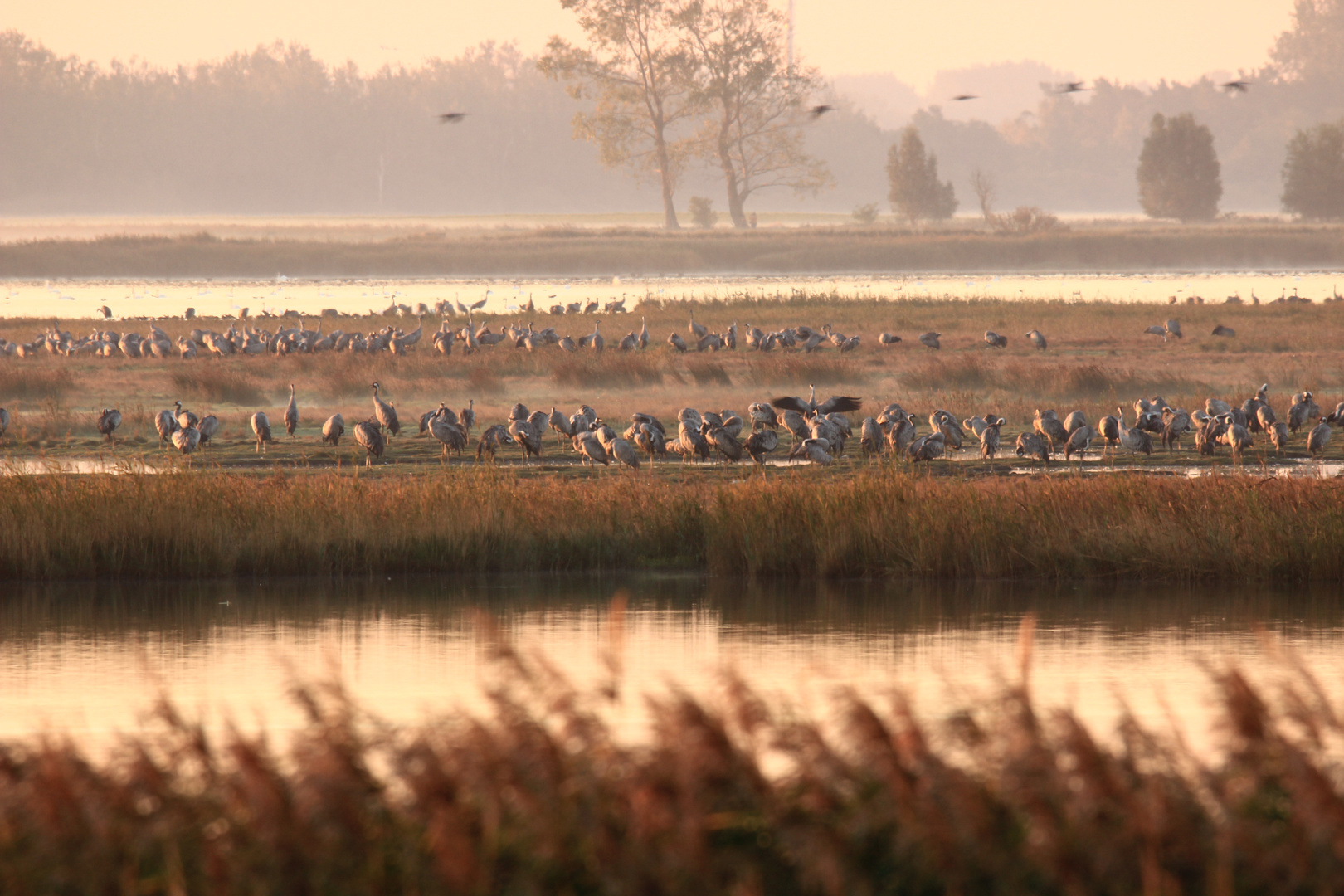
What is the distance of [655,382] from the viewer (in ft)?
112

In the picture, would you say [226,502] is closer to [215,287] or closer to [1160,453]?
[1160,453]

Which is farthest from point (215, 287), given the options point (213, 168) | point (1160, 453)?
point (213, 168)

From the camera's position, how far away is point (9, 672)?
47.6 ft

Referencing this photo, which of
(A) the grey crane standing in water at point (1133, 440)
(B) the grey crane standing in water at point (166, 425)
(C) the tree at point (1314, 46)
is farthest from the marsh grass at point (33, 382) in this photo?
(C) the tree at point (1314, 46)

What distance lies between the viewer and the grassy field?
2684 centimetres

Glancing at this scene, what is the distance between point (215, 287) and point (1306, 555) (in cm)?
6334

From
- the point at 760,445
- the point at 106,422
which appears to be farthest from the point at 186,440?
the point at 760,445

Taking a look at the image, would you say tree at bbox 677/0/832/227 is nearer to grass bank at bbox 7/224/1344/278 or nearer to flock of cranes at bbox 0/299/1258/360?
grass bank at bbox 7/224/1344/278

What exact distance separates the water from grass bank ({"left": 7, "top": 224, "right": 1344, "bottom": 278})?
5.44 ft

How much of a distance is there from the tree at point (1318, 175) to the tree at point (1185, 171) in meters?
5.20

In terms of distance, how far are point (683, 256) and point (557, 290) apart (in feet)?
50.4

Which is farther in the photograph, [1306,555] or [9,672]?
[1306,555]

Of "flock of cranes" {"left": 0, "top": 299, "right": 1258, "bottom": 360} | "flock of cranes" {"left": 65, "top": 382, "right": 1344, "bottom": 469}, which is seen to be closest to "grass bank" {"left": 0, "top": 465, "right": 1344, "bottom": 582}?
"flock of cranes" {"left": 65, "top": 382, "right": 1344, "bottom": 469}

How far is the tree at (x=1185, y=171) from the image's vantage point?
10944cm
